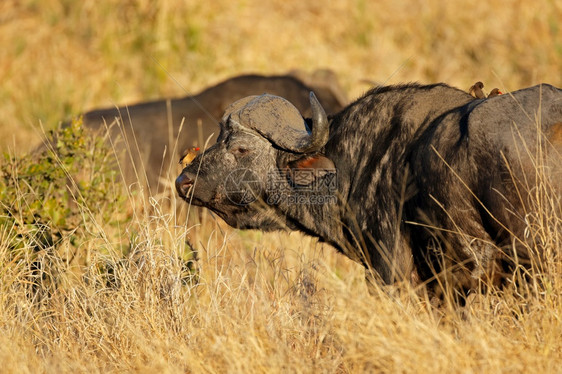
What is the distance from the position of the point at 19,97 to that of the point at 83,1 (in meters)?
2.55

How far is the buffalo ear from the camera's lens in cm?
523

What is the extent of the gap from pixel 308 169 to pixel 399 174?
27.7 inches

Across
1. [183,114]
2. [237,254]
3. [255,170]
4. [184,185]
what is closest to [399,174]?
[255,170]

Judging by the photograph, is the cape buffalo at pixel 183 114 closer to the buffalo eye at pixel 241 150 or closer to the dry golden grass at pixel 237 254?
the dry golden grass at pixel 237 254

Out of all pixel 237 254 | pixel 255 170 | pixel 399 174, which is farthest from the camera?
pixel 237 254

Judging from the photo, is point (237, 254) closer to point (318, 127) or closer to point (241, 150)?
point (241, 150)

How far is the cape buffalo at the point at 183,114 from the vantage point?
915cm

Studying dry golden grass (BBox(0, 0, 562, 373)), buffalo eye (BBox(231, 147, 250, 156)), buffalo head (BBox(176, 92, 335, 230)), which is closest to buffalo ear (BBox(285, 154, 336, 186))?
buffalo head (BBox(176, 92, 335, 230))

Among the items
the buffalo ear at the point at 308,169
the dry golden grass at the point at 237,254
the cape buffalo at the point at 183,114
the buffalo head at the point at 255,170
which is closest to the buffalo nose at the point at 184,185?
the buffalo head at the point at 255,170

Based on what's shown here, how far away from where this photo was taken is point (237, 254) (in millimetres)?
6664

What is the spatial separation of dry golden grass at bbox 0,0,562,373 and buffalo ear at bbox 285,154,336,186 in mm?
541

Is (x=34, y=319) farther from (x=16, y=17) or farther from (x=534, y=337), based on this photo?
(x=16, y=17)

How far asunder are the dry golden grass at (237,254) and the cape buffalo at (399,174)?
211mm

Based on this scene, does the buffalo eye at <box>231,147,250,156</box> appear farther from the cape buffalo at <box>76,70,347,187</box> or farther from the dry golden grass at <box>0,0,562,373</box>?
the cape buffalo at <box>76,70,347,187</box>
